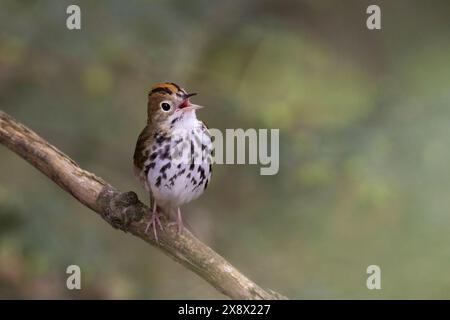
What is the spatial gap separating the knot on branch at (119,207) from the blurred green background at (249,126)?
1.30 meters

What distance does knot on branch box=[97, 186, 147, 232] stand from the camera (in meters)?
3.17

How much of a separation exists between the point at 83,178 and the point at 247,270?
2.20 metres

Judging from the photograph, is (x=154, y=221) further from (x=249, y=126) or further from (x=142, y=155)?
(x=249, y=126)

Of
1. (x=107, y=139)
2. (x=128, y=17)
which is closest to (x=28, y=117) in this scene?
(x=107, y=139)

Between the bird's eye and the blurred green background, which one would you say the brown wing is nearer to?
the bird's eye

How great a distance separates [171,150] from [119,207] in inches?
12.7

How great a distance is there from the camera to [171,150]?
3316 mm

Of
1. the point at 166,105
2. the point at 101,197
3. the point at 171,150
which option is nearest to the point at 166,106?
the point at 166,105

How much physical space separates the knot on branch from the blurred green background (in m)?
1.30

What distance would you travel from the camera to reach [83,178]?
3213mm

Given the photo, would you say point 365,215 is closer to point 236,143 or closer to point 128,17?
point 236,143
